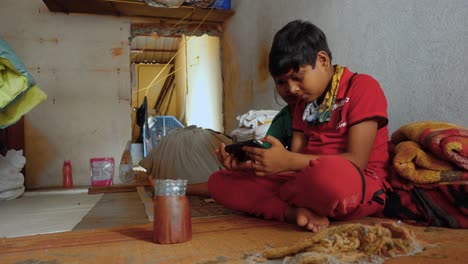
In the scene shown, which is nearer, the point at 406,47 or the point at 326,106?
the point at 326,106

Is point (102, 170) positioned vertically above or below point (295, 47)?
below

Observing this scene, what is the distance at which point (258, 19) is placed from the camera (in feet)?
9.66

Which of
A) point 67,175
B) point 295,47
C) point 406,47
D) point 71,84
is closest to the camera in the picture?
point 295,47

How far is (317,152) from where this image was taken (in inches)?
50.9

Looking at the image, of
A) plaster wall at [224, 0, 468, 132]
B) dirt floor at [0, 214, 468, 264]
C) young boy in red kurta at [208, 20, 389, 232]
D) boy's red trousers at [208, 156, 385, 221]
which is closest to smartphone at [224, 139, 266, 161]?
young boy in red kurta at [208, 20, 389, 232]

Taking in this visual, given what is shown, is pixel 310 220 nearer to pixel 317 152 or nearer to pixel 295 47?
pixel 317 152

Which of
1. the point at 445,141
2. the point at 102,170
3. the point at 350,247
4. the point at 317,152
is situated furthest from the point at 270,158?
the point at 102,170

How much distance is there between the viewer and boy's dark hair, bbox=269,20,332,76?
120 cm

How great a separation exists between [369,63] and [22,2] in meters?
3.38

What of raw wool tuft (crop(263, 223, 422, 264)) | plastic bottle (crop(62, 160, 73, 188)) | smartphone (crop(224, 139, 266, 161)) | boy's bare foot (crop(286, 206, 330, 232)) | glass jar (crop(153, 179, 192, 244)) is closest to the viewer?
raw wool tuft (crop(263, 223, 422, 264))

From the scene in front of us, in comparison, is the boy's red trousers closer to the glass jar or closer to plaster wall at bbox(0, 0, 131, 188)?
the glass jar

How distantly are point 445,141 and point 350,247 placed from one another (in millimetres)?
478

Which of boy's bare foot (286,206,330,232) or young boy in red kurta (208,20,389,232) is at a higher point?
young boy in red kurta (208,20,389,232)

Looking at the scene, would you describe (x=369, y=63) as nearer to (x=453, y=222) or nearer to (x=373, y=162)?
(x=373, y=162)
